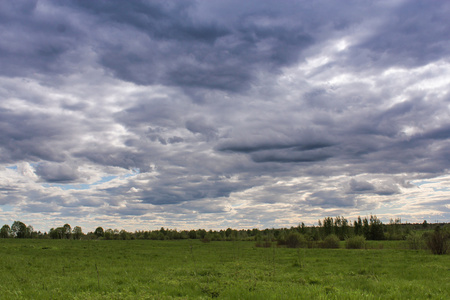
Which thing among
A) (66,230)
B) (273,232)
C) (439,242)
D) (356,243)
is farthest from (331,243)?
(66,230)

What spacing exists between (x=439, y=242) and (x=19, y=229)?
692 ft

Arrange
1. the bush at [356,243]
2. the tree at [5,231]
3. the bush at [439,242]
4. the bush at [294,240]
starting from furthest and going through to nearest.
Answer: the tree at [5,231], the bush at [294,240], the bush at [356,243], the bush at [439,242]

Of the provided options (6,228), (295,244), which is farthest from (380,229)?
(6,228)

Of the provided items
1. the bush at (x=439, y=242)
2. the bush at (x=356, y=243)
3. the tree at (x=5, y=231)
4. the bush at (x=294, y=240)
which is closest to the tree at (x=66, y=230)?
Answer: the tree at (x=5, y=231)

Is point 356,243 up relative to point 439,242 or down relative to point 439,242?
down

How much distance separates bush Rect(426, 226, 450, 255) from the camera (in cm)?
3809

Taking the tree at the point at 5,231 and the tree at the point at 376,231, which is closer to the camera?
the tree at the point at 376,231

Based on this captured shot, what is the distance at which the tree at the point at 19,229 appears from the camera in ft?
579

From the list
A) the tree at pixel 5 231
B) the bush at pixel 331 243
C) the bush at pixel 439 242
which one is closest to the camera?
the bush at pixel 439 242

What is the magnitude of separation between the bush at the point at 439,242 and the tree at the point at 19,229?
202 m

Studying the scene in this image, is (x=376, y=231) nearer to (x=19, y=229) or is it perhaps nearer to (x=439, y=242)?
(x=439, y=242)

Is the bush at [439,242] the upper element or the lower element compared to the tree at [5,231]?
upper

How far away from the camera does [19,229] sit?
595ft

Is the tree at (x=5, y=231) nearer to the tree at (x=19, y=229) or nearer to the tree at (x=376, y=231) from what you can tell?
the tree at (x=19, y=229)
